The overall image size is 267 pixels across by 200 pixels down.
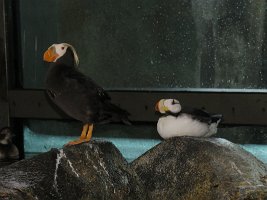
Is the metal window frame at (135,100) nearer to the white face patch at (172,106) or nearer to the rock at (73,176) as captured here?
the white face patch at (172,106)

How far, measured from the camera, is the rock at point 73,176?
232 cm

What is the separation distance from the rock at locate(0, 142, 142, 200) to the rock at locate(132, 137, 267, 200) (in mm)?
119

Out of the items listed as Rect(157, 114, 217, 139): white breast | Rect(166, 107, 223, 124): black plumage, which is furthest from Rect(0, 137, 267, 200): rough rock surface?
Rect(166, 107, 223, 124): black plumage

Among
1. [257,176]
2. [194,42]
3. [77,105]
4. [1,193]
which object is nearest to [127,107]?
[194,42]

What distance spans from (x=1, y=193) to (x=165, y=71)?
9.78ft

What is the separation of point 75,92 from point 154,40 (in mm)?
2092

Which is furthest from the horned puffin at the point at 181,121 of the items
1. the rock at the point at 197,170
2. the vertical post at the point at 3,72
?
the vertical post at the point at 3,72

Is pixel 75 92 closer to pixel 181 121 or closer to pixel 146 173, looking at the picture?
pixel 146 173

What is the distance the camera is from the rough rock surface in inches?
94.4

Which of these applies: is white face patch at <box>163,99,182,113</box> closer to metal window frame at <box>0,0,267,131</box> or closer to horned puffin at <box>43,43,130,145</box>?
horned puffin at <box>43,43,130,145</box>

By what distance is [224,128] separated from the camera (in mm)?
4781

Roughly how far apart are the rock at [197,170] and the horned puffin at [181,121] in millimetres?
234

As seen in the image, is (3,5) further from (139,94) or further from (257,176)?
(257,176)

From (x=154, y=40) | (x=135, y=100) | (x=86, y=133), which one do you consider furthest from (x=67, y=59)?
(x=154, y=40)
